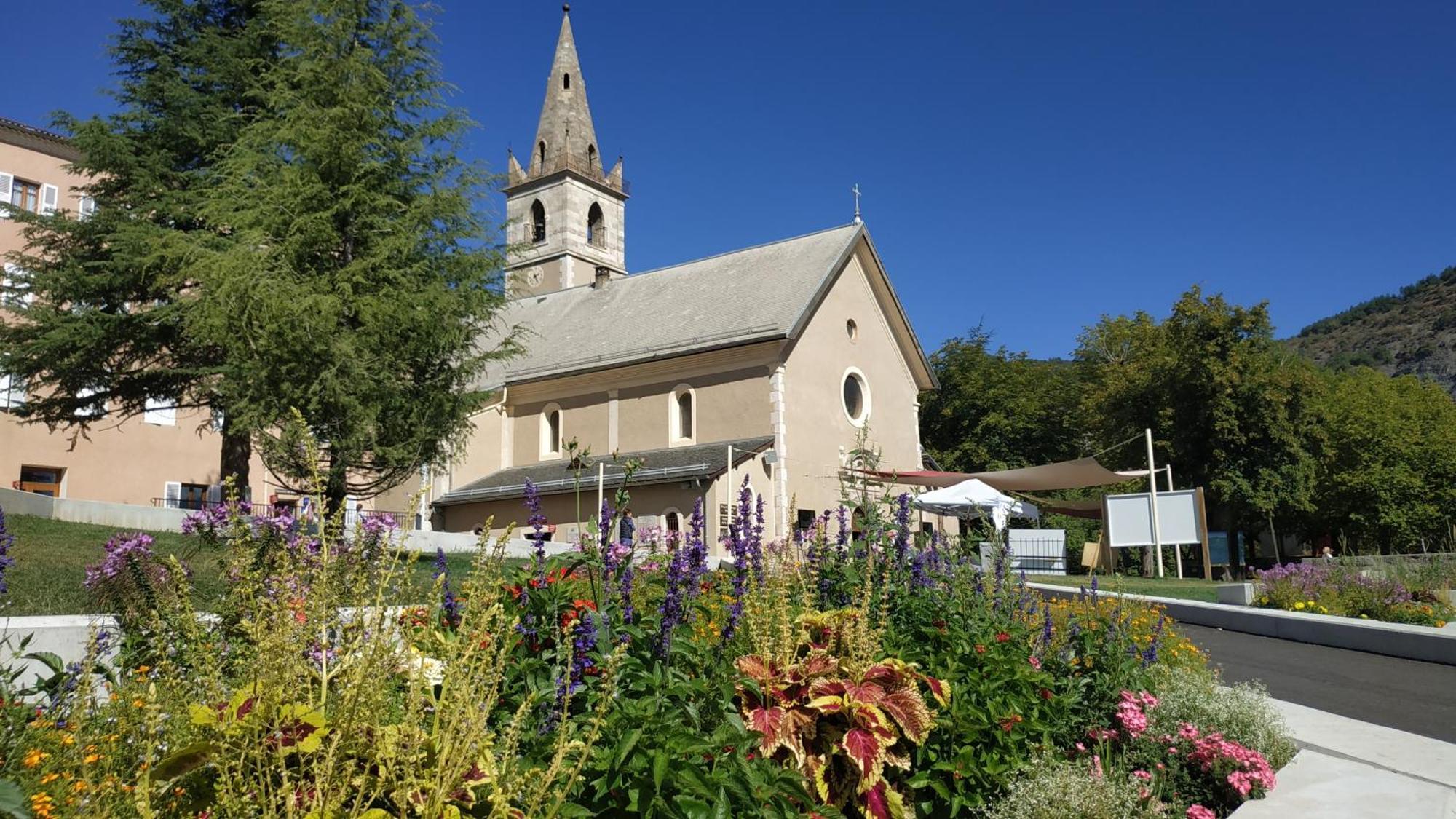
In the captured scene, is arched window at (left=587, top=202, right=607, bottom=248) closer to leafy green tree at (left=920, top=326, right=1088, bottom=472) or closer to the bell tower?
the bell tower

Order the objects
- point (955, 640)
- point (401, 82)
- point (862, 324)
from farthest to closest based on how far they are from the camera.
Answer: point (862, 324)
point (401, 82)
point (955, 640)

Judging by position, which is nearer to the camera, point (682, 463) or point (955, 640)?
point (955, 640)

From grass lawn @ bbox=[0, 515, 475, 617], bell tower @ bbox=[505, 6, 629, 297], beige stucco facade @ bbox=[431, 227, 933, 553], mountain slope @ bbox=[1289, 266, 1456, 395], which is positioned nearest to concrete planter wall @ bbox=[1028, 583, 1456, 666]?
grass lawn @ bbox=[0, 515, 475, 617]

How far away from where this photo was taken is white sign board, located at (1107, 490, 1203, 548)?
65.9 feet

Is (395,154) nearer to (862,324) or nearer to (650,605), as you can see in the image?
(650,605)

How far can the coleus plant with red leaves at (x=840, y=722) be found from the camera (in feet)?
12.4

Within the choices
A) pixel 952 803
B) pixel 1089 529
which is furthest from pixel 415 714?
pixel 1089 529

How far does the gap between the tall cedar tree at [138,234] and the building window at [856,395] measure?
16.5m

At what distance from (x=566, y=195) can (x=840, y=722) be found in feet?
164

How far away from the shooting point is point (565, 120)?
174 ft

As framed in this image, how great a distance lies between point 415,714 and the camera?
2193mm

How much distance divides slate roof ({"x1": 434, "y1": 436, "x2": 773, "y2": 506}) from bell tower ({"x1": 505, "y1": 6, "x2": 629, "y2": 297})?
76.3 ft

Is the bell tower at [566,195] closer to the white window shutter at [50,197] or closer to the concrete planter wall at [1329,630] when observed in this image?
the white window shutter at [50,197]

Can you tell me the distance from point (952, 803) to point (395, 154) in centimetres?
1569
